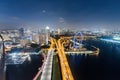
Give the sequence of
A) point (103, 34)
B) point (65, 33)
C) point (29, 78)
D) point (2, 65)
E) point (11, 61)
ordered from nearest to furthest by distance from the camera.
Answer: point (2, 65) < point (29, 78) < point (11, 61) < point (65, 33) < point (103, 34)

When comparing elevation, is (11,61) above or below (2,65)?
below

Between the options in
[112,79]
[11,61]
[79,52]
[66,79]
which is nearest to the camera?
[66,79]

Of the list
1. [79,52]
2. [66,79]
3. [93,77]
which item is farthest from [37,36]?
[66,79]

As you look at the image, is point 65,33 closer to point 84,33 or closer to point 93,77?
point 84,33

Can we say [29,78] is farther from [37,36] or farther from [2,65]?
[37,36]

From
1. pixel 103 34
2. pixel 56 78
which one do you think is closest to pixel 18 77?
pixel 56 78

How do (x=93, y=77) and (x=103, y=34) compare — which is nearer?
(x=93, y=77)

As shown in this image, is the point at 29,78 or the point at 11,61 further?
the point at 11,61

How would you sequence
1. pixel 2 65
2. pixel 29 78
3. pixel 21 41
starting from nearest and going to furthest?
1. pixel 2 65
2. pixel 29 78
3. pixel 21 41

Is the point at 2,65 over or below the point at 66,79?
over

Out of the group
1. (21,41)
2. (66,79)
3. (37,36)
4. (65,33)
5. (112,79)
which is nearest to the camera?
(66,79)
